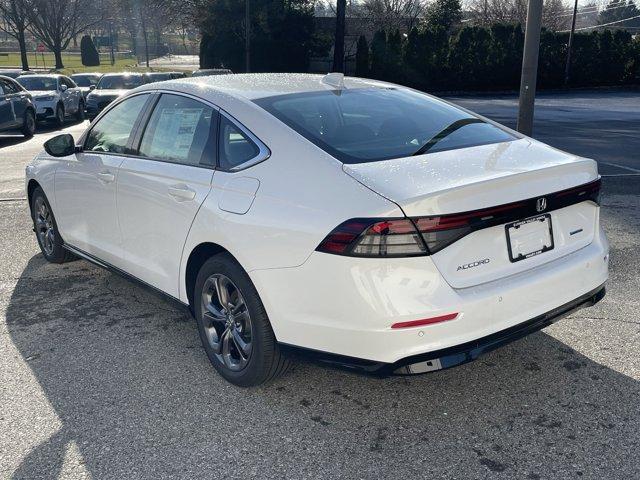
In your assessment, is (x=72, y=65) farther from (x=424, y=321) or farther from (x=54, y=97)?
(x=424, y=321)

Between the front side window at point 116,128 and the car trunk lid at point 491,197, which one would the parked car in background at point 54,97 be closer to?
the front side window at point 116,128

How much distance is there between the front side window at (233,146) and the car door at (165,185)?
70 millimetres

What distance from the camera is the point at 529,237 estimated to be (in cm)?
310

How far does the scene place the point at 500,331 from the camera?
9.86 ft

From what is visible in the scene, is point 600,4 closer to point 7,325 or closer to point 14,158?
point 14,158

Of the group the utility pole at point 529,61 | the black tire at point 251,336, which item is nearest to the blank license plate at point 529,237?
the black tire at point 251,336

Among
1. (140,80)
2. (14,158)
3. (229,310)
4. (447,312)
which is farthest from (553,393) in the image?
(140,80)

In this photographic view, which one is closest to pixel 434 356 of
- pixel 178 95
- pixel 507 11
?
pixel 178 95

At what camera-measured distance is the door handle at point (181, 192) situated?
11.8ft

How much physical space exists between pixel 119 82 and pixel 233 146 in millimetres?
19305

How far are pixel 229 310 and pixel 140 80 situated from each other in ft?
63.8

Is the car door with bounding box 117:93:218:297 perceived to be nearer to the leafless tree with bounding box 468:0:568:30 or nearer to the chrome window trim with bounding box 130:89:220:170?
the chrome window trim with bounding box 130:89:220:170

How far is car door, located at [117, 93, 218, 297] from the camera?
367cm

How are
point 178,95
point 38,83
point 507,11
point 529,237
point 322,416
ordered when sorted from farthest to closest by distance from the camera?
point 507,11, point 38,83, point 178,95, point 322,416, point 529,237
